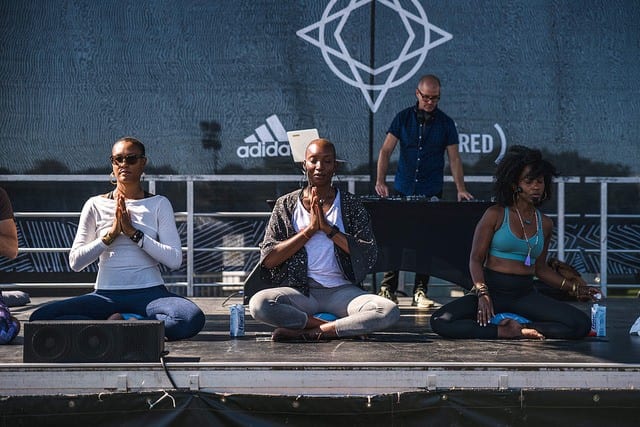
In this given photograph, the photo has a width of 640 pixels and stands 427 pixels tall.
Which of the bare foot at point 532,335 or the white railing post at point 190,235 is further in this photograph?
the white railing post at point 190,235

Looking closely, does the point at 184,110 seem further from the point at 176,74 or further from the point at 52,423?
the point at 52,423

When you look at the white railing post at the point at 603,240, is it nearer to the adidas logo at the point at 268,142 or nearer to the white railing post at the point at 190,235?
the adidas logo at the point at 268,142

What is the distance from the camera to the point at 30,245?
7.66m

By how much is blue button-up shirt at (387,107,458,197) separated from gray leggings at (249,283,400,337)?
1923mm

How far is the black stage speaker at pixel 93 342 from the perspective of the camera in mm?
4305

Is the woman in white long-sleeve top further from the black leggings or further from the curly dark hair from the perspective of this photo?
the curly dark hair

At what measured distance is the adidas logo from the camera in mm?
7684

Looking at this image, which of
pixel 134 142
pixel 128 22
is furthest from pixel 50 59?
pixel 134 142

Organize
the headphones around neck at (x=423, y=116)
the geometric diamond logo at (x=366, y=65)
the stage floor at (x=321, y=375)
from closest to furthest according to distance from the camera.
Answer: the stage floor at (x=321, y=375) < the headphones around neck at (x=423, y=116) < the geometric diamond logo at (x=366, y=65)

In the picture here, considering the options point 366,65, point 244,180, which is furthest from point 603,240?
point 244,180

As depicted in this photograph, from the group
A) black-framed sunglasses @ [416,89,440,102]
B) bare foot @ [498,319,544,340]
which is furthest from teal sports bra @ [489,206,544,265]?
black-framed sunglasses @ [416,89,440,102]

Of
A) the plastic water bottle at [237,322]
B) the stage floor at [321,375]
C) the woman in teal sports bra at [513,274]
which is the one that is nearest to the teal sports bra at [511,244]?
the woman in teal sports bra at [513,274]

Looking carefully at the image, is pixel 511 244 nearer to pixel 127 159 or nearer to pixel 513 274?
pixel 513 274

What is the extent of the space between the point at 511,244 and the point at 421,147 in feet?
5.86
